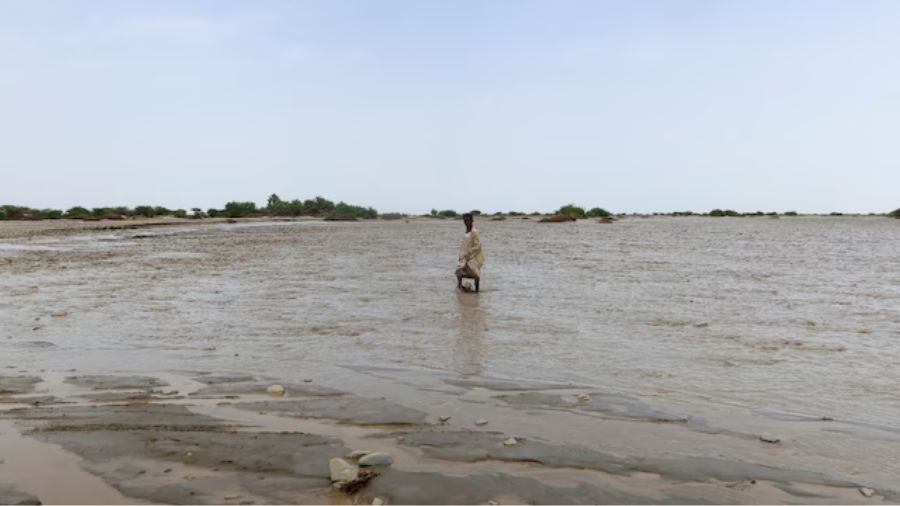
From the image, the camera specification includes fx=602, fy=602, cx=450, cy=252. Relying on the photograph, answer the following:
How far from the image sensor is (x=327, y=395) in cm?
620

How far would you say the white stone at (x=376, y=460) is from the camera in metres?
4.37

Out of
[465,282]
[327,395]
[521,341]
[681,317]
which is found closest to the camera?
[327,395]

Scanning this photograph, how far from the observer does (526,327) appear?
403 inches

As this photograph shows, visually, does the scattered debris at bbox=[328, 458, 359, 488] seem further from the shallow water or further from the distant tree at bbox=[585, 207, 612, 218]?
the distant tree at bbox=[585, 207, 612, 218]

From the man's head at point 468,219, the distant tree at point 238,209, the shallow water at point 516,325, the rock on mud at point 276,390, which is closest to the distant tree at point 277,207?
the distant tree at point 238,209

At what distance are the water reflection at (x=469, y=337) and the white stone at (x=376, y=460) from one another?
9.23 ft

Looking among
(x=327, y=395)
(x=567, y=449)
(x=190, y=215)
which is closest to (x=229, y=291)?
(x=327, y=395)

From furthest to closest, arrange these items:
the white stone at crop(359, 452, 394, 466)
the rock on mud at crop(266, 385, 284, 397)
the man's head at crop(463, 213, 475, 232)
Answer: the man's head at crop(463, 213, 475, 232), the rock on mud at crop(266, 385, 284, 397), the white stone at crop(359, 452, 394, 466)

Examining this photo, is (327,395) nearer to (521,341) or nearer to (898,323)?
(521,341)

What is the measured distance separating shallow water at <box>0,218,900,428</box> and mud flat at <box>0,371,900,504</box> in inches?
62.3

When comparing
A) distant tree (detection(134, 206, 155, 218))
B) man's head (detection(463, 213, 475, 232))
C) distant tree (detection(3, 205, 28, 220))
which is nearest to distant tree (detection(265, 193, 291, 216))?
distant tree (detection(134, 206, 155, 218))

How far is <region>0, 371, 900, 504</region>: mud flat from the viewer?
3930 millimetres

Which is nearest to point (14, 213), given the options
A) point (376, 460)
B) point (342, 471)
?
point (376, 460)

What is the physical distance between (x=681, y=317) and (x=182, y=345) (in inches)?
335
